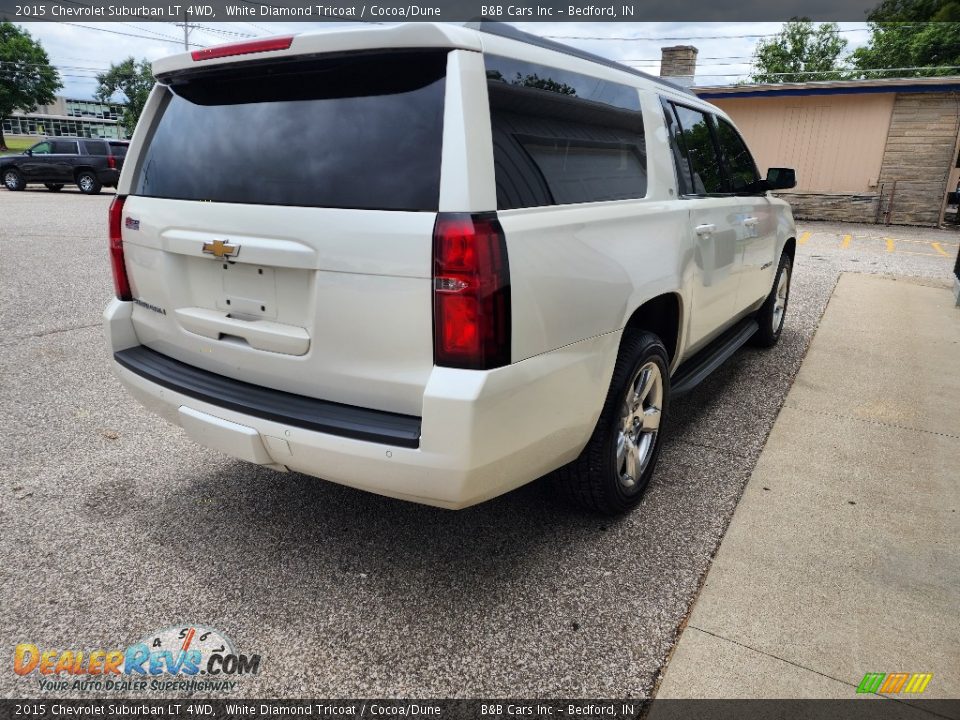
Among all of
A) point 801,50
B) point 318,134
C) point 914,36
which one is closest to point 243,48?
point 318,134

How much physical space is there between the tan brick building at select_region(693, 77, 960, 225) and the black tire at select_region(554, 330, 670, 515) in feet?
58.2

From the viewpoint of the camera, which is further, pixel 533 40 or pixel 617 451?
pixel 617 451

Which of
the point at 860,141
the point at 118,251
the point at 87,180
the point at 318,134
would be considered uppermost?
the point at 860,141

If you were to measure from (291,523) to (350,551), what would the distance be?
37cm

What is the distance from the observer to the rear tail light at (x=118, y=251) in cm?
298

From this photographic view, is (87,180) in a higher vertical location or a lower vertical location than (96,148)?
lower

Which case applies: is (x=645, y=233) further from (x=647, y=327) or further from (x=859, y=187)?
(x=859, y=187)

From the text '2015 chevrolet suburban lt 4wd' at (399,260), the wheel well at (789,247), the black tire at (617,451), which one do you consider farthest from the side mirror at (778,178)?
the black tire at (617,451)

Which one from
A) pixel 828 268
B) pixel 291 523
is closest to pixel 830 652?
pixel 291 523

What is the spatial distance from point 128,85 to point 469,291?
104969 mm

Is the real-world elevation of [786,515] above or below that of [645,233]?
below

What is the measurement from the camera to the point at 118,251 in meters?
3.00

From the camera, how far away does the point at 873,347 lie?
614cm

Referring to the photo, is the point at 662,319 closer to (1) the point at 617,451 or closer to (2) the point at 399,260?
(1) the point at 617,451
